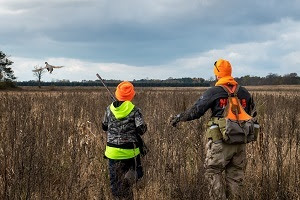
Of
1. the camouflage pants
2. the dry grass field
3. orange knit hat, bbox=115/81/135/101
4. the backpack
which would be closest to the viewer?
the dry grass field

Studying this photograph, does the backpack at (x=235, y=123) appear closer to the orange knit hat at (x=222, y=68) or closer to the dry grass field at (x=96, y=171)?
the orange knit hat at (x=222, y=68)

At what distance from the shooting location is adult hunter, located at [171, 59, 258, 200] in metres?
3.82

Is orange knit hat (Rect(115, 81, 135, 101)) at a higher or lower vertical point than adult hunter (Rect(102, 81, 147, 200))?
higher

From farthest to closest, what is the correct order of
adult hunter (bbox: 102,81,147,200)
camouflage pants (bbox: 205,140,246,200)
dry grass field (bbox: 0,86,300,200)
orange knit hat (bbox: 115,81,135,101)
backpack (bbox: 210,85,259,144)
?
1. orange knit hat (bbox: 115,81,135,101)
2. adult hunter (bbox: 102,81,147,200)
3. camouflage pants (bbox: 205,140,246,200)
4. backpack (bbox: 210,85,259,144)
5. dry grass field (bbox: 0,86,300,200)

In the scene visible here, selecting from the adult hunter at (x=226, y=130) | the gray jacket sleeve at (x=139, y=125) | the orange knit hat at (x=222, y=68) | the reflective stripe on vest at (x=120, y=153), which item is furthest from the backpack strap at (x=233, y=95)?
the reflective stripe on vest at (x=120, y=153)

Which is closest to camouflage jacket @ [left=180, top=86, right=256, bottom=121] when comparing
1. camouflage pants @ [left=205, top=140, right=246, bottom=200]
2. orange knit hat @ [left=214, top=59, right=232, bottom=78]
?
orange knit hat @ [left=214, top=59, right=232, bottom=78]

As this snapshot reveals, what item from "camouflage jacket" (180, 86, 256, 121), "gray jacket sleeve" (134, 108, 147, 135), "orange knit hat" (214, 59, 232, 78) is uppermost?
"orange knit hat" (214, 59, 232, 78)

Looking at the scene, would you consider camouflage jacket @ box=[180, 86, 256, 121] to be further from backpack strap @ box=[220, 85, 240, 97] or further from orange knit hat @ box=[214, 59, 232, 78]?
orange knit hat @ box=[214, 59, 232, 78]

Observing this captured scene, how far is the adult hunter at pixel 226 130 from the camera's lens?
3.82 meters

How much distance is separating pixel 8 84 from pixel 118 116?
48755 mm

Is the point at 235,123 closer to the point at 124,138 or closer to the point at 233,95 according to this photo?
the point at 233,95

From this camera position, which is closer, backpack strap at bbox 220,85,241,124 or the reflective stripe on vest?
backpack strap at bbox 220,85,241,124

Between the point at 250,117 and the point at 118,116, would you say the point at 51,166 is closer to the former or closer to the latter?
the point at 118,116

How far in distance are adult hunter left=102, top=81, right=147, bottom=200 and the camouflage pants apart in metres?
0.76
